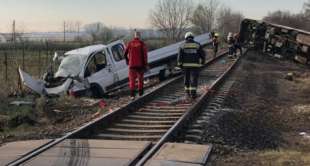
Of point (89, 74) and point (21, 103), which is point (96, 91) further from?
point (21, 103)

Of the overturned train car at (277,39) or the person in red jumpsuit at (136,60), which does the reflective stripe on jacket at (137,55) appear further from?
the overturned train car at (277,39)

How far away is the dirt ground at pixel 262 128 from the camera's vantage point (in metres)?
8.28

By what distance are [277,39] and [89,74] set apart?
15.3 m

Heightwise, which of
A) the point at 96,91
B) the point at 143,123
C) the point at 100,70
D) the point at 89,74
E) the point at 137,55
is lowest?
the point at 96,91

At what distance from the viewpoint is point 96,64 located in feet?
63.2

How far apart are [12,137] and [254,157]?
15.0 feet

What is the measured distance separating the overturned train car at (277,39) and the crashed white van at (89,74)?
33.4ft

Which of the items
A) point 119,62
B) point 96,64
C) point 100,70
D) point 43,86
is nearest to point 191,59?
point 100,70

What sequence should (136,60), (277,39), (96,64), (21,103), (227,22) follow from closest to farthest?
(136,60), (21,103), (96,64), (277,39), (227,22)

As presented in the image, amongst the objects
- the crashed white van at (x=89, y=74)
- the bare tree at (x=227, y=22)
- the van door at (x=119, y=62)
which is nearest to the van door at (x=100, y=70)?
the crashed white van at (x=89, y=74)

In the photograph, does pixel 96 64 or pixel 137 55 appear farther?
pixel 96 64

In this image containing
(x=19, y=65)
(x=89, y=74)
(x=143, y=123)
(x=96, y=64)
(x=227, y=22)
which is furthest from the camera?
(x=227, y=22)

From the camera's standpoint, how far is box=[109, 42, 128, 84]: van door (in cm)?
1972

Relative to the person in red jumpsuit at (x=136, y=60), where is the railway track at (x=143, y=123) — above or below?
below
